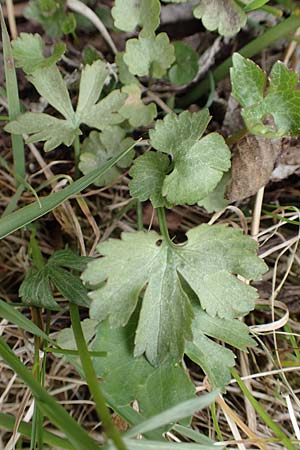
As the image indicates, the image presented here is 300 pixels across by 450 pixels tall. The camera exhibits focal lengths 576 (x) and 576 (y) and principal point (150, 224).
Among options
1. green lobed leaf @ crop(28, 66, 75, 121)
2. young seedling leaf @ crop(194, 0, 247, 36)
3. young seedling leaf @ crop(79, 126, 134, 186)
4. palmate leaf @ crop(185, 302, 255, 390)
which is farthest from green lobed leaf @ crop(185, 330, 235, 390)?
young seedling leaf @ crop(194, 0, 247, 36)

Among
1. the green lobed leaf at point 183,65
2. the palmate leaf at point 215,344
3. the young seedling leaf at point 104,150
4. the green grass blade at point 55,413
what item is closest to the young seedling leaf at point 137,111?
the young seedling leaf at point 104,150

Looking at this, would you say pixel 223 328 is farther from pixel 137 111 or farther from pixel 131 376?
pixel 137 111

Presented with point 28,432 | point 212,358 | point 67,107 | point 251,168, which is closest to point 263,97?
point 251,168

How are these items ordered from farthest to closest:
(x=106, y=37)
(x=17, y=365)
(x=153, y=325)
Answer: (x=106, y=37) → (x=153, y=325) → (x=17, y=365)

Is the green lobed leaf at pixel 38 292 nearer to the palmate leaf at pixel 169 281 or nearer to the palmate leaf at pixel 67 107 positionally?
the palmate leaf at pixel 169 281

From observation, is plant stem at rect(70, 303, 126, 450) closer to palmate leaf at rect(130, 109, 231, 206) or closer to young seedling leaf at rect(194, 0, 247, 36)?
palmate leaf at rect(130, 109, 231, 206)

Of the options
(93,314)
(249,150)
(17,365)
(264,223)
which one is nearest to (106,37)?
(249,150)

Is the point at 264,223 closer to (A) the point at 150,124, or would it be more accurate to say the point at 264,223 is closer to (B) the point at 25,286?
(A) the point at 150,124
